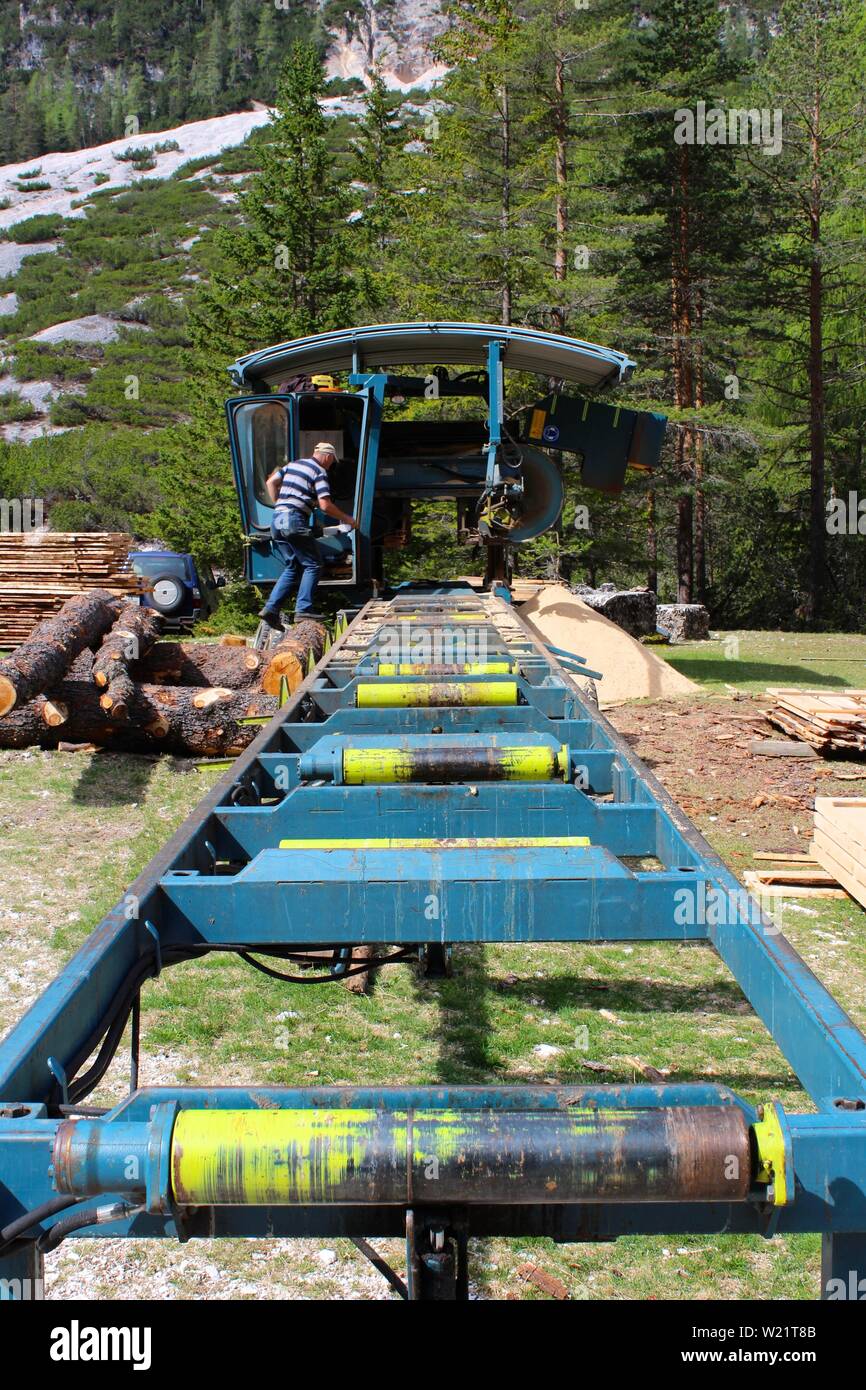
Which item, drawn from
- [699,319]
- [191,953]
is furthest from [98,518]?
[191,953]

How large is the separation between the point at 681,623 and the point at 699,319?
1067cm

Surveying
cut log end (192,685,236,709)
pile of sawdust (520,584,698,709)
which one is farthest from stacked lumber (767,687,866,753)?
cut log end (192,685,236,709)

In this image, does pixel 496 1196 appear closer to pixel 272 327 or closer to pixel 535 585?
pixel 535 585

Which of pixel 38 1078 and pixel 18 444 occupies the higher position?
pixel 18 444

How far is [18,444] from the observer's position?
4688cm

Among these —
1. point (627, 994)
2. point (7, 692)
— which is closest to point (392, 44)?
point (7, 692)

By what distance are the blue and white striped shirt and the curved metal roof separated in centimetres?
173

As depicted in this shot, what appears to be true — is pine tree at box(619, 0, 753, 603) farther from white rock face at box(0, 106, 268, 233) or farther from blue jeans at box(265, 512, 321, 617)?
white rock face at box(0, 106, 268, 233)

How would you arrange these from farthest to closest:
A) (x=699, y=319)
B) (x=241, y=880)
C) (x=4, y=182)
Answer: (x=4, y=182)
(x=699, y=319)
(x=241, y=880)

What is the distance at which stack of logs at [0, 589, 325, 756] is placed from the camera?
9312mm

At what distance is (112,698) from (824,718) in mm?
6269

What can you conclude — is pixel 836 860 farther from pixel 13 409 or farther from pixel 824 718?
pixel 13 409

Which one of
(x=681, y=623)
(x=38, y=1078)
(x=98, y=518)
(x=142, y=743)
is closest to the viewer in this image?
(x=38, y=1078)

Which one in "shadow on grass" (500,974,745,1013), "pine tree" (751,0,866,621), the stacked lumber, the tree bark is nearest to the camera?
"shadow on grass" (500,974,745,1013)
